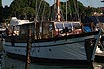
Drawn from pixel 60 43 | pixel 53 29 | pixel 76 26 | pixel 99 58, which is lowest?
pixel 99 58

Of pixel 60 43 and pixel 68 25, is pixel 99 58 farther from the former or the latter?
pixel 60 43

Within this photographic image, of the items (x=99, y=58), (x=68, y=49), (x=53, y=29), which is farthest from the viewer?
(x=99, y=58)

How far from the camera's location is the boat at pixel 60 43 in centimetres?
2614

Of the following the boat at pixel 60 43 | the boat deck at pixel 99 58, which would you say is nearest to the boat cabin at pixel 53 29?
the boat at pixel 60 43

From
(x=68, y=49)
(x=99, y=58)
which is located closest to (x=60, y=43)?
(x=68, y=49)

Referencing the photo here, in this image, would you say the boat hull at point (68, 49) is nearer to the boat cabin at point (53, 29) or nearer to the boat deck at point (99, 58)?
the boat cabin at point (53, 29)

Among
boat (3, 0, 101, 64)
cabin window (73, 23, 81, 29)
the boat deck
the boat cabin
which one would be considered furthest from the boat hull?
cabin window (73, 23, 81, 29)

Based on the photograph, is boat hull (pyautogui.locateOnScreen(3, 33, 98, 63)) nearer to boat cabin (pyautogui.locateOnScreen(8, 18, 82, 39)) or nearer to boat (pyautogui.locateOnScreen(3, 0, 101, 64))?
boat (pyautogui.locateOnScreen(3, 0, 101, 64))

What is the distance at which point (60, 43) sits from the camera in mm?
26906

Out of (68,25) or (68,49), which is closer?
(68,49)

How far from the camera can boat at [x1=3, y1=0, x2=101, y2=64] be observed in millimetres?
26141

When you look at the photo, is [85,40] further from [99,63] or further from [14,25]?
[14,25]

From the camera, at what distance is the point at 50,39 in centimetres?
2731

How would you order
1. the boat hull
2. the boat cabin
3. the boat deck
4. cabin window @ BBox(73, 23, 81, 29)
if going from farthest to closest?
cabin window @ BBox(73, 23, 81, 29)
the boat deck
the boat cabin
the boat hull
